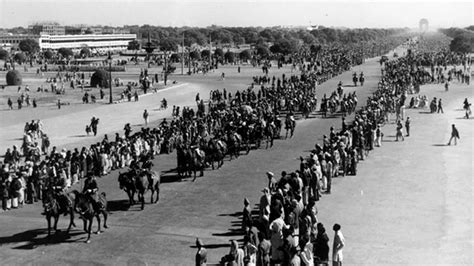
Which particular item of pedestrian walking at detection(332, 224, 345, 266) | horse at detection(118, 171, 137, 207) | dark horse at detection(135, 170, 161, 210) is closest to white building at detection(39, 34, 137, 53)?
dark horse at detection(135, 170, 161, 210)

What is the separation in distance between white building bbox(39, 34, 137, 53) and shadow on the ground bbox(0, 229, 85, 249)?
13169 cm

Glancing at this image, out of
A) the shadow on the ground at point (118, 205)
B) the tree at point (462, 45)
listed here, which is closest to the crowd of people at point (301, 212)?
the shadow on the ground at point (118, 205)

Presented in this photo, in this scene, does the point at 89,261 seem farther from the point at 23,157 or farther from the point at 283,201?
the point at 23,157

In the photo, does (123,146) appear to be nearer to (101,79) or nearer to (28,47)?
(101,79)

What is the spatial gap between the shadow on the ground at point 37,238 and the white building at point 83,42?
132m

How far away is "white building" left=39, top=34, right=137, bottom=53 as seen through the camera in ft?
484

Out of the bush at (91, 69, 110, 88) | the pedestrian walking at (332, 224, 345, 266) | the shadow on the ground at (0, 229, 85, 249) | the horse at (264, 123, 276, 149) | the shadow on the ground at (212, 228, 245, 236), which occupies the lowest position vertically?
the shadow on the ground at (0, 229, 85, 249)

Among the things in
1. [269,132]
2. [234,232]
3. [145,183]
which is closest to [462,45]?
[269,132]

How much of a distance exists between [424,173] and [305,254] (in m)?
11.9

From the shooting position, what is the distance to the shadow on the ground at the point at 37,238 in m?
14.4

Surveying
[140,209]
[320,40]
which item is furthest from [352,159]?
[320,40]

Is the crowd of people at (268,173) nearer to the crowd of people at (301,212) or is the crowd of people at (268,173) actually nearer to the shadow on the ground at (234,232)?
the crowd of people at (301,212)

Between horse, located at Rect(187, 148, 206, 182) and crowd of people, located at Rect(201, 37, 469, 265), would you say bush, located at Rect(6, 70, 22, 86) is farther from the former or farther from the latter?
horse, located at Rect(187, 148, 206, 182)

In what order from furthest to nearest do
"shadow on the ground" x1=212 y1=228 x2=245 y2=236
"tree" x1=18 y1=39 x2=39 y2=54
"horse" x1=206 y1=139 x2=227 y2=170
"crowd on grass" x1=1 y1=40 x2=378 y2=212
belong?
"tree" x1=18 y1=39 x2=39 y2=54
"horse" x1=206 y1=139 x2=227 y2=170
"crowd on grass" x1=1 y1=40 x2=378 y2=212
"shadow on the ground" x1=212 y1=228 x2=245 y2=236
